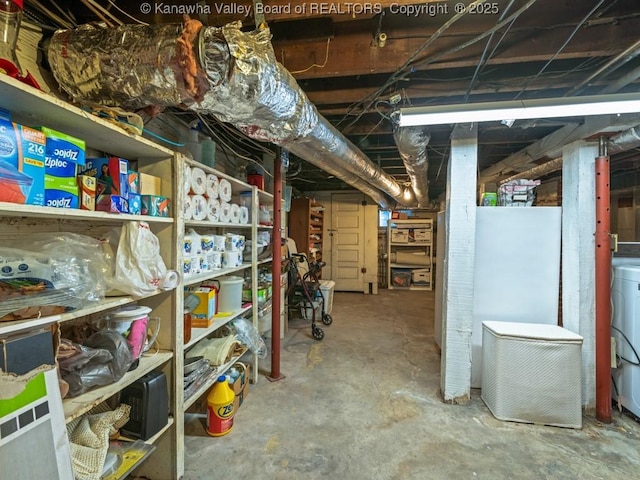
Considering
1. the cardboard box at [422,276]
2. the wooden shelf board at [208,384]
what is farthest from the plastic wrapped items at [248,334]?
the cardboard box at [422,276]

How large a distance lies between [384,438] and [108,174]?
6.77ft

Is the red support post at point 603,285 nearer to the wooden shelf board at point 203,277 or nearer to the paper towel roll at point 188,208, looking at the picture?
the wooden shelf board at point 203,277

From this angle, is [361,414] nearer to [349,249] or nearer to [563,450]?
[563,450]

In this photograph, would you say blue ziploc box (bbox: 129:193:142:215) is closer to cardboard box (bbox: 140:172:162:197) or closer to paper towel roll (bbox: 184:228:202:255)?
cardboard box (bbox: 140:172:162:197)

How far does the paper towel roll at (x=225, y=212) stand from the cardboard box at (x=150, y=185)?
553mm

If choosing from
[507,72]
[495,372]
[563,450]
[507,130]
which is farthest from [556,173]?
[563,450]

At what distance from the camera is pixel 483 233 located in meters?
2.37

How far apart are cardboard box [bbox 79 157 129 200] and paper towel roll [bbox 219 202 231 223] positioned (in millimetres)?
814

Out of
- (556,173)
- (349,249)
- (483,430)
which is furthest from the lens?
(349,249)

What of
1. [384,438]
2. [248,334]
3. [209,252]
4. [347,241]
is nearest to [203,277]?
[209,252]

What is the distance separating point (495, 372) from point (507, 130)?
6.74 ft

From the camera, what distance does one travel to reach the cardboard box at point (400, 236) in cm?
685

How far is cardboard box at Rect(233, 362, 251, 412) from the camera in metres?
2.04

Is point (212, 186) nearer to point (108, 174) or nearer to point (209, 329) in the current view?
point (108, 174)
